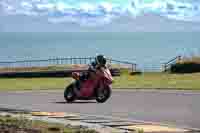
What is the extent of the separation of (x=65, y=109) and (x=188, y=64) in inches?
938

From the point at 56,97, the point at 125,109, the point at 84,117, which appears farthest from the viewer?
the point at 56,97

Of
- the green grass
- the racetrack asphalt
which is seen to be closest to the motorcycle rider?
the racetrack asphalt

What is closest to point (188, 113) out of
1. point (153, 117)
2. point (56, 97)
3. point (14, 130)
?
point (153, 117)

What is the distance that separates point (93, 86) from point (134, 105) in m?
1.99

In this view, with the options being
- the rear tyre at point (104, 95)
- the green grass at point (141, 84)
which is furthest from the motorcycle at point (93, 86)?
the green grass at point (141, 84)

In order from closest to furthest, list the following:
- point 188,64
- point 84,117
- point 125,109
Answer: point 84,117 → point 125,109 → point 188,64

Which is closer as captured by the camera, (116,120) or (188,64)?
(116,120)

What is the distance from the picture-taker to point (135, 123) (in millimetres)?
15375

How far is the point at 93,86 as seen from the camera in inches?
871

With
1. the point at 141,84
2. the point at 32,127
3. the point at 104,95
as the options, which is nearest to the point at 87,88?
the point at 104,95

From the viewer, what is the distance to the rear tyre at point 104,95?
2203 cm

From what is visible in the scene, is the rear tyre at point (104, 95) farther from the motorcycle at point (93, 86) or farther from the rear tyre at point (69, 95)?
the rear tyre at point (69, 95)

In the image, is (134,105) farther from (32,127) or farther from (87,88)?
(32,127)

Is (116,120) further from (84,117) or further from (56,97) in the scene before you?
(56,97)
